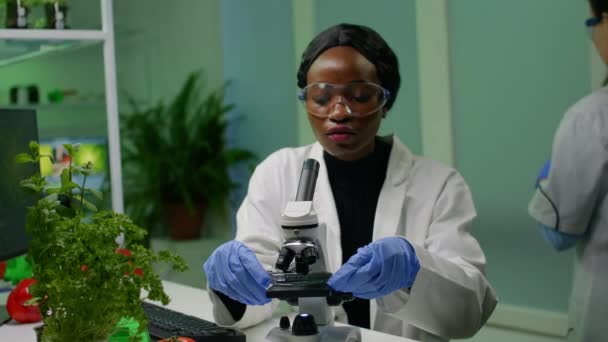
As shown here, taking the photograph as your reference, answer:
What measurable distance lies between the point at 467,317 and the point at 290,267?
509 mm

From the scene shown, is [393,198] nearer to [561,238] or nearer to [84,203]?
[561,238]

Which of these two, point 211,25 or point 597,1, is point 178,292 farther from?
point 211,25

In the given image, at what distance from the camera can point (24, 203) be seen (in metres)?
1.83

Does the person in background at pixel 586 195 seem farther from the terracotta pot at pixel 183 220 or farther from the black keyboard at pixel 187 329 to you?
the terracotta pot at pixel 183 220

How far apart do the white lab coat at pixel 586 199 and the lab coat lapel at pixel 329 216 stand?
652 millimetres

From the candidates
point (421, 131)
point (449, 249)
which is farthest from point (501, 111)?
point (449, 249)

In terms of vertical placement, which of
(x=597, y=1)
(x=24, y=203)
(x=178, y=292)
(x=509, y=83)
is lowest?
(x=178, y=292)

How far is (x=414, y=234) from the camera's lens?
1825 millimetres

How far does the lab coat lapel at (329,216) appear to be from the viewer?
1821mm

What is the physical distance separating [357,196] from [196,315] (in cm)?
51

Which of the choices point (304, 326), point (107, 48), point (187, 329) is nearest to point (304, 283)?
point (304, 326)

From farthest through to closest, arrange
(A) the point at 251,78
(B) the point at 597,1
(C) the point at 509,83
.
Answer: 1. (A) the point at 251,78
2. (C) the point at 509,83
3. (B) the point at 597,1

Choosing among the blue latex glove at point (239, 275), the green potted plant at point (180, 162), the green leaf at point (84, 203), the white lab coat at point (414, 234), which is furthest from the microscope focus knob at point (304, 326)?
the green potted plant at point (180, 162)

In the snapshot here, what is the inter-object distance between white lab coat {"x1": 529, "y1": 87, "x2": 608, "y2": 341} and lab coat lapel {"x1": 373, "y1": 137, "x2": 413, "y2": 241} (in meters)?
0.44
